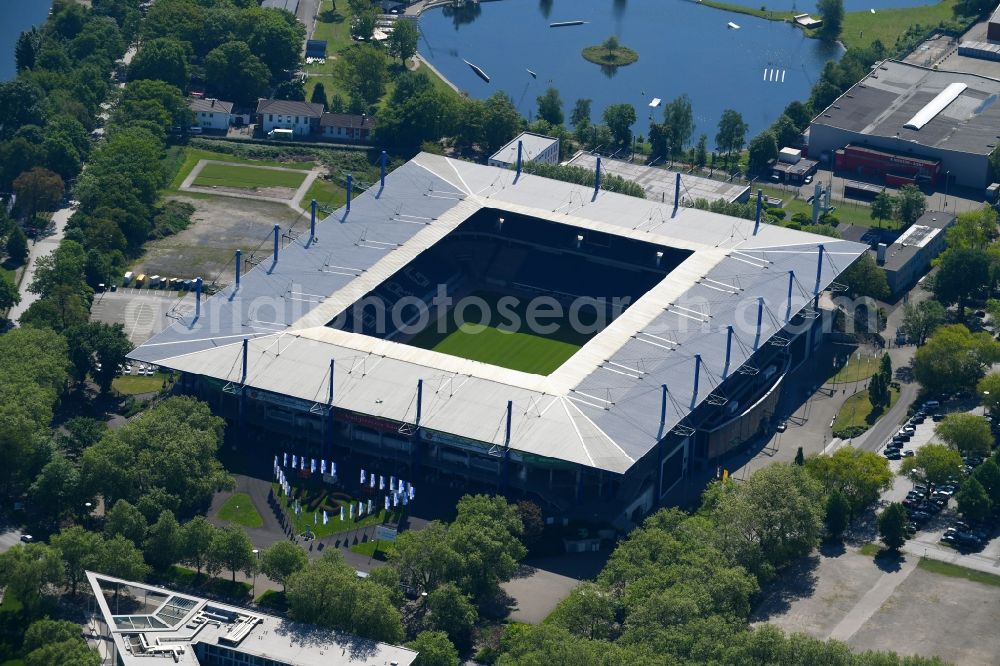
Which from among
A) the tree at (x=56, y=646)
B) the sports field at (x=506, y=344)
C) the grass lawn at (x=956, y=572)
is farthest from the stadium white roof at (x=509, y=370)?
the tree at (x=56, y=646)

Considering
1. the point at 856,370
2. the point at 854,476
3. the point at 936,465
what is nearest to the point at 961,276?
the point at 856,370

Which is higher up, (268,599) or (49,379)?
(49,379)

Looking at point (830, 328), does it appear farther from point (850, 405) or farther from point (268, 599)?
point (268, 599)

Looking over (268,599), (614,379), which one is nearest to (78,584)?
(268,599)

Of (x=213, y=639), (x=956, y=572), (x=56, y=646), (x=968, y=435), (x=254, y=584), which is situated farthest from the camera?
(x=968, y=435)

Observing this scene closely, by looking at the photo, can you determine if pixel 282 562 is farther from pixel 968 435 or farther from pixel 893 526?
pixel 968 435

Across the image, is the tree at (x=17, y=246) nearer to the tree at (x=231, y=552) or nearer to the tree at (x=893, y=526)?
the tree at (x=231, y=552)
